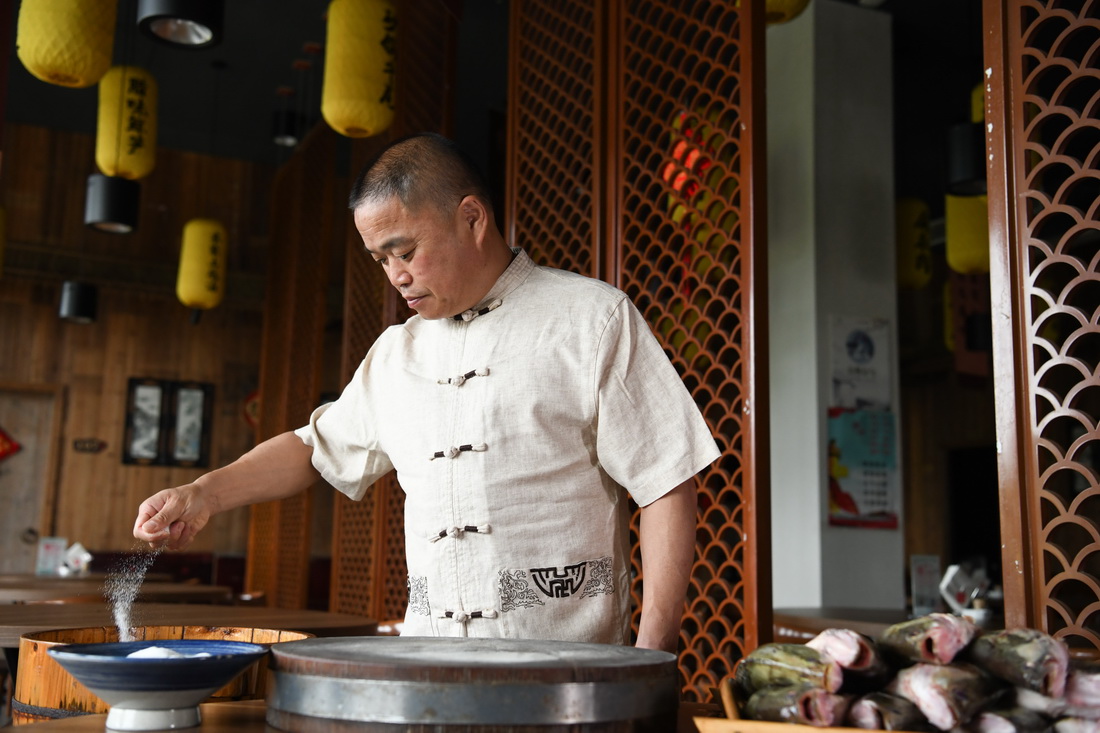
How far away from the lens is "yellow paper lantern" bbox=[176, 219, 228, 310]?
7738 millimetres

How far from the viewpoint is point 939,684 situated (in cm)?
92

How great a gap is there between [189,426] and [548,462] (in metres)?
9.47

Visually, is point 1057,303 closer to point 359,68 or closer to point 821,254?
point 359,68

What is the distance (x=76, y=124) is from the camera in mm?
9977

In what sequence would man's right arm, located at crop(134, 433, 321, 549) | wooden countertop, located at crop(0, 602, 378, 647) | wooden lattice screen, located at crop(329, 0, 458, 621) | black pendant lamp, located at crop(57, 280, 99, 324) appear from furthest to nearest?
1. black pendant lamp, located at crop(57, 280, 99, 324)
2. wooden lattice screen, located at crop(329, 0, 458, 621)
3. wooden countertop, located at crop(0, 602, 378, 647)
4. man's right arm, located at crop(134, 433, 321, 549)

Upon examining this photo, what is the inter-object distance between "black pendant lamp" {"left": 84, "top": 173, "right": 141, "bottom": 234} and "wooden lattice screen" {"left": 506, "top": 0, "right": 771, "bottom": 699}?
3.55 m

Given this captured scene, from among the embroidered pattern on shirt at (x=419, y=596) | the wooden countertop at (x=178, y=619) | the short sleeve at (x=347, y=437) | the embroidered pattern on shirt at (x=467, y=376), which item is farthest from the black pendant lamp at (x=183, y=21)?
the embroidered pattern on shirt at (x=419, y=596)

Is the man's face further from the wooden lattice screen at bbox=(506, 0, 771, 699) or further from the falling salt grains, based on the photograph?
the wooden lattice screen at bbox=(506, 0, 771, 699)

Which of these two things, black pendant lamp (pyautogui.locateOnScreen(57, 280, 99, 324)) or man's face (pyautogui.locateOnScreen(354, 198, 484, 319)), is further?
black pendant lamp (pyautogui.locateOnScreen(57, 280, 99, 324))

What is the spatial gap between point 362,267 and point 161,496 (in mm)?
4908

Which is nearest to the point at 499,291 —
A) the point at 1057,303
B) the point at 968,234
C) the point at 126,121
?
the point at 1057,303

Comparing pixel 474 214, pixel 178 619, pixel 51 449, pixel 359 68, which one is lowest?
pixel 178 619

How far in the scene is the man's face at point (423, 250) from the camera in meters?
1.62

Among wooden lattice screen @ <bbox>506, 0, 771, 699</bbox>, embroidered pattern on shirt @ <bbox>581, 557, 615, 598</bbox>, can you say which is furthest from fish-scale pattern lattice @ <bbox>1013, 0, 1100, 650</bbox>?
wooden lattice screen @ <bbox>506, 0, 771, 699</bbox>
